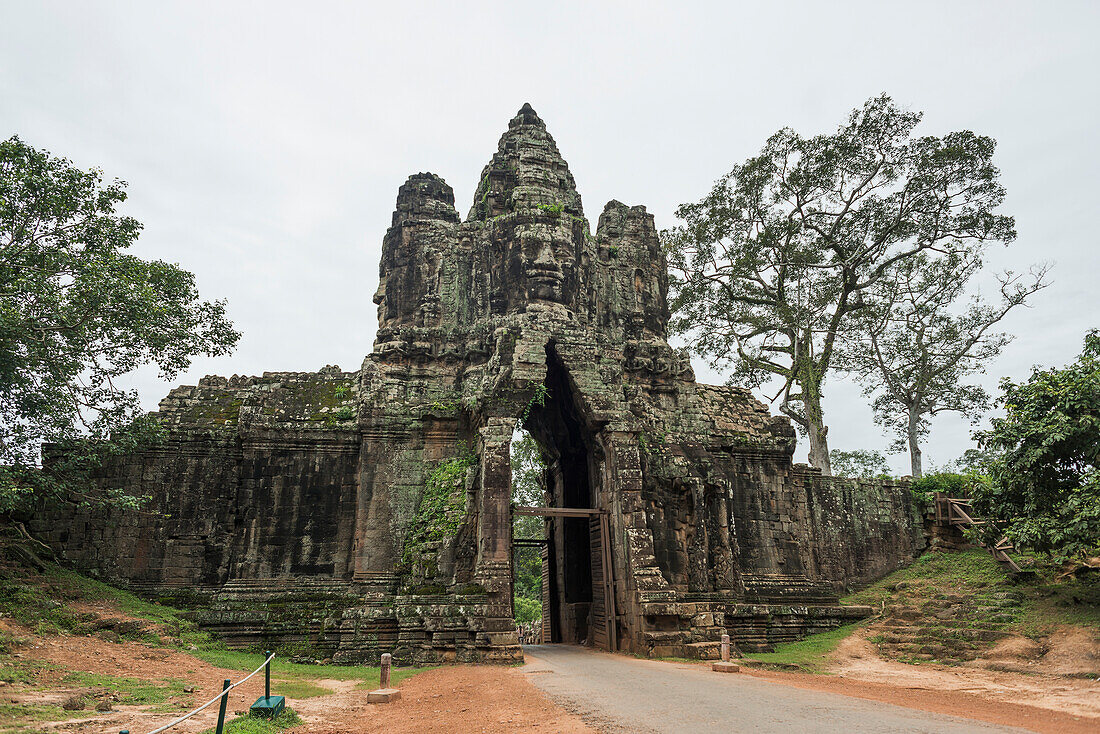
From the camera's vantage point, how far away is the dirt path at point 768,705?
21.7ft

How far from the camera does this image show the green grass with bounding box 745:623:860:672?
11.8 metres

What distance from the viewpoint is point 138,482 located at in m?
14.1

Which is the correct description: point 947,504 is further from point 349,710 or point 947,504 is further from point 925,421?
point 349,710

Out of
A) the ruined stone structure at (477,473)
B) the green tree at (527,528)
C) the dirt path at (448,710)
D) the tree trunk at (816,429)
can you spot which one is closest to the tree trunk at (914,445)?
the tree trunk at (816,429)

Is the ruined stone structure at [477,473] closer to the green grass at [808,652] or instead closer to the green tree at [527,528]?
the green grass at [808,652]

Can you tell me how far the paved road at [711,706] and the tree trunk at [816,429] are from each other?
13898 millimetres

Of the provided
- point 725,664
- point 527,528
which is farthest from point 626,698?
point 527,528

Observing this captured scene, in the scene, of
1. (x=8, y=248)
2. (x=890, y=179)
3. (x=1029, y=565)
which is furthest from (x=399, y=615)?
(x=890, y=179)

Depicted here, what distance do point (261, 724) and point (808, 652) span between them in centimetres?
1024

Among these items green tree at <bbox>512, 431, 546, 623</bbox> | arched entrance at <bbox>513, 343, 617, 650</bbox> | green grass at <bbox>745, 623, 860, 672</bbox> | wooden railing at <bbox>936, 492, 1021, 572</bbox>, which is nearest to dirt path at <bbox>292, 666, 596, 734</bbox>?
green grass at <bbox>745, 623, 860, 672</bbox>

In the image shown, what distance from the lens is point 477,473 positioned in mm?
13734

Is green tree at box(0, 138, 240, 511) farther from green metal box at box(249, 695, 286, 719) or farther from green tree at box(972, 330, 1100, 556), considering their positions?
green tree at box(972, 330, 1100, 556)

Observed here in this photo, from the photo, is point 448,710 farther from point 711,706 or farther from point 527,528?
point 527,528

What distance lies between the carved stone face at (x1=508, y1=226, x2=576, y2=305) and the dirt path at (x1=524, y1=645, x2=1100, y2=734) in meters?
7.98
